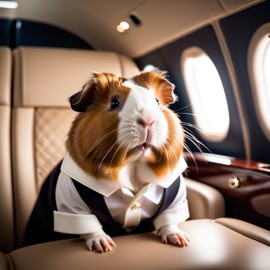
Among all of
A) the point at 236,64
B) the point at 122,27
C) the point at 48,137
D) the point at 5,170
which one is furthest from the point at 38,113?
the point at 236,64

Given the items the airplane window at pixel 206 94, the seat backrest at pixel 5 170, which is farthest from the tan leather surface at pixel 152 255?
the airplane window at pixel 206 94

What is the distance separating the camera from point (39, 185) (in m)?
1.80

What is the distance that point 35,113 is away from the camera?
184 cm

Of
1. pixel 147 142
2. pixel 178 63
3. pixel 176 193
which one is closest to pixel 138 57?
pixel 178 63

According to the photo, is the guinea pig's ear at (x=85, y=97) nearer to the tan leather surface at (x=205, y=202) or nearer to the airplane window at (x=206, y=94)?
the tan leather surface at (x=205, y=202)

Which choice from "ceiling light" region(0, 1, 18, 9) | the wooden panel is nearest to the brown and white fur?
the wooden panel

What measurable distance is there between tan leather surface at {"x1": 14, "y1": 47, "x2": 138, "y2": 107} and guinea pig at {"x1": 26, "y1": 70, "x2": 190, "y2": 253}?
62 cm

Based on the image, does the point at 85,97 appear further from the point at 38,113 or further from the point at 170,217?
the point at 38,113

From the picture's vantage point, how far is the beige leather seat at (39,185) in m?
1.12

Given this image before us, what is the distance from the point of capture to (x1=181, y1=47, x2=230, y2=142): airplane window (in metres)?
1.86

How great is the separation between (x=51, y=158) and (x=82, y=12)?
0.78 m

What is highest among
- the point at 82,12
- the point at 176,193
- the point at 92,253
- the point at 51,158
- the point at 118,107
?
the point at 82,12

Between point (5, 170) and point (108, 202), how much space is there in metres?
0.71

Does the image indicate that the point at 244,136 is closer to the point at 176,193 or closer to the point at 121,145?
the point at 176,193
